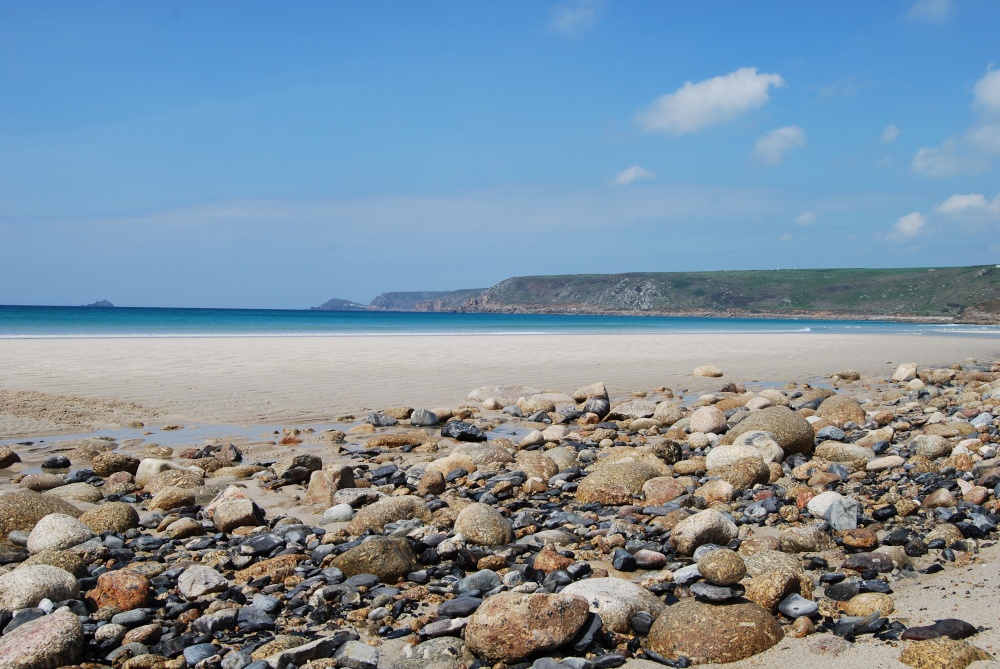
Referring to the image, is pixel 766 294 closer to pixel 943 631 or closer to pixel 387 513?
pixel 387 513

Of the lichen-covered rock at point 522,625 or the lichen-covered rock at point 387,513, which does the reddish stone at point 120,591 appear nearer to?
the lichen-covered rock at point 387,513

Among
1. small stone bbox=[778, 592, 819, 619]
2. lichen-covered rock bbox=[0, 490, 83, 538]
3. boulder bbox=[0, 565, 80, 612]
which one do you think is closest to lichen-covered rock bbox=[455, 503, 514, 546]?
small stone bbox=[778, 592, 819, 619]

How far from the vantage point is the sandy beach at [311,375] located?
10156 mm

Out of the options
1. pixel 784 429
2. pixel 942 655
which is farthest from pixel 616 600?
pixel 784 429

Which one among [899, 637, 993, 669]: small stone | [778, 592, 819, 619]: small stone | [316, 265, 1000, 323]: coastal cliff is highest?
[316, 265, 1000, 323]: coastal cliff

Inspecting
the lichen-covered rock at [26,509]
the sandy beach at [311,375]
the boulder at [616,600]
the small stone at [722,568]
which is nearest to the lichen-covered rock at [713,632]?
the boulder at [616,600]

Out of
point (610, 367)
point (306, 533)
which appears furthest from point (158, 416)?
point (610, 367)

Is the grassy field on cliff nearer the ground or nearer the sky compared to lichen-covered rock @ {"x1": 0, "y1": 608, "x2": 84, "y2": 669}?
nearer the sky

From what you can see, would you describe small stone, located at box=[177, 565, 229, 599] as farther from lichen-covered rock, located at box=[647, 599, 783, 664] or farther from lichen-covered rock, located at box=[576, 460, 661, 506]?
lichen-covered rock, located at box=[576, 460, 661, 506]

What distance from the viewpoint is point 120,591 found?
Result: 371cm

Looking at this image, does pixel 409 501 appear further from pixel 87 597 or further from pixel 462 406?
pixel 462 406

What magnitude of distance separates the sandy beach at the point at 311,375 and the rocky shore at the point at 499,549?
2.29m

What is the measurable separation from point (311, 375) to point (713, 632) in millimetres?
12350

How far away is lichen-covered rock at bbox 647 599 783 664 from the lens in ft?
10.2
